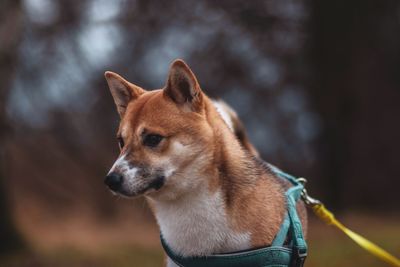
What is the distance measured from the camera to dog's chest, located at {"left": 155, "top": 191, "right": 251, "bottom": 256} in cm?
291

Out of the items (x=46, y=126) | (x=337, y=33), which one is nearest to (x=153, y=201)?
(x=46, y=126)

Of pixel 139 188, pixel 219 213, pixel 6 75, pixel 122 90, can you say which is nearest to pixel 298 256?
pixel 219 213

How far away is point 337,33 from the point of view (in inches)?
450

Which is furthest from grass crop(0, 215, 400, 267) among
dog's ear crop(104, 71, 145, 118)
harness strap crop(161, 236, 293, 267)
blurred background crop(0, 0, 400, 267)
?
harness strap crop(161, 236, 293, 267)

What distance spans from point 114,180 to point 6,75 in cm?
493

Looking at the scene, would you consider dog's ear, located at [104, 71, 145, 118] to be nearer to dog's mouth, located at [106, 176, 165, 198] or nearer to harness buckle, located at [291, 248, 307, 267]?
dog's mouth, located at [106, 176, 165, 198]

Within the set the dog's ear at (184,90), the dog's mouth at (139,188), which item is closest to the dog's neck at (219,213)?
the dog's mouth at (139,188)

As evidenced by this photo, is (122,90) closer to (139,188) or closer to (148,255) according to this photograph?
(139,188)

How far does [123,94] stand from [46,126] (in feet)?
23.1

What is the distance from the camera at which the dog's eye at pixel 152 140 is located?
3.10m

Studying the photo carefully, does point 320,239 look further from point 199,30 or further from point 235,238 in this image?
point 235,238

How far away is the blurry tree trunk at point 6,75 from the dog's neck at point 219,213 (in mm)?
4806

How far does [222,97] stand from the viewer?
11.3 m

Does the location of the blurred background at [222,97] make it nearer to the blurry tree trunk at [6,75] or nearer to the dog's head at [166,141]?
the blurry tree trunk at [6,75]
